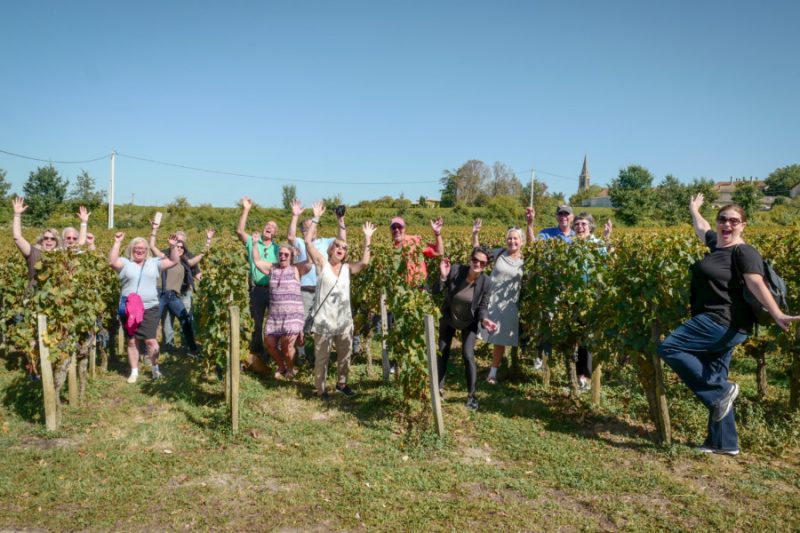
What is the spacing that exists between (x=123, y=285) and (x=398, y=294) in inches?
143

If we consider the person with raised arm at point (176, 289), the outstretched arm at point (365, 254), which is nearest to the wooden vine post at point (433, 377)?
the outstretched arm at point (365, 254)

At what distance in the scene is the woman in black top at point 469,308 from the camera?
5.94 meters

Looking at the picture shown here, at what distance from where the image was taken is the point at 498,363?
22.3 feet

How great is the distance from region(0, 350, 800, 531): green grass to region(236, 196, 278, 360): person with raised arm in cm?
124

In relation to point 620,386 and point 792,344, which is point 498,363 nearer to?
point 620,386

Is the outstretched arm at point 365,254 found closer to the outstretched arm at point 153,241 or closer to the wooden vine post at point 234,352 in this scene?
the wooden vine post at point 234,352

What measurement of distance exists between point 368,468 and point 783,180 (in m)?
108

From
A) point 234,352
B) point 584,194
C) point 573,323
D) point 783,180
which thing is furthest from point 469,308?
point 783,180

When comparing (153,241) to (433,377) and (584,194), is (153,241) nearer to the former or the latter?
(433,377)

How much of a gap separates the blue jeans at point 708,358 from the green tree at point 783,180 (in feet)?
337

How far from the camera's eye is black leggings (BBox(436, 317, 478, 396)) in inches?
234

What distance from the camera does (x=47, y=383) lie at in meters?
5.36

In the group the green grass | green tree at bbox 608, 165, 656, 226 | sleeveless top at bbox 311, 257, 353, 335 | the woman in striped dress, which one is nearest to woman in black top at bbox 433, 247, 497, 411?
the green grass

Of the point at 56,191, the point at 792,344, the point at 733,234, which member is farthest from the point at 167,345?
the point at 56,191
